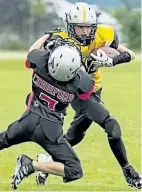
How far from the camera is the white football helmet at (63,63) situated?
6.05 metres

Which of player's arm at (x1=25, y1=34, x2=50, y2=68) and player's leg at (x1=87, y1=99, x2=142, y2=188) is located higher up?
player's arm at (x1=25, y1=34, x2=50, y2=68)

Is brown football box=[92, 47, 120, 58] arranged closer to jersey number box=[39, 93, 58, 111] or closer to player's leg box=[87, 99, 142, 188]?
player's leg box=[87, 99, 142, 188]

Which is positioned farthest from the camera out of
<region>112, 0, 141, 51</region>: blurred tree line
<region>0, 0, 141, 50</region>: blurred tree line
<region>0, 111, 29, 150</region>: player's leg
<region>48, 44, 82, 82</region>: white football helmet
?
<region>112, 0, 141, 51</region>: blurred tree line

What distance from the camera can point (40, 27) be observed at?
4497 cm

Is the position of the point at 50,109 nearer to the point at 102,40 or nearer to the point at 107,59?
the point at 107,59

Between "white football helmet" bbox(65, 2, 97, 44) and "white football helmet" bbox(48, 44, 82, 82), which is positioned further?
"white football helmet" bbox(65, 2, 97, 44)

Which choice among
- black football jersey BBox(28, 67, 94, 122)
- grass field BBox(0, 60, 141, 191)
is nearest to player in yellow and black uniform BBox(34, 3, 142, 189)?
grass field BBox(0, 60, 141, 191)

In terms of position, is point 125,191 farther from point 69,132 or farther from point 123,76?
point 123,76

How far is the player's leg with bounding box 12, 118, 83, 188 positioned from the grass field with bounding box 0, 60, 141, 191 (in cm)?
38

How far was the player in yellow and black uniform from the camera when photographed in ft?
22.5

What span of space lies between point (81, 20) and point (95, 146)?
3.18 meters

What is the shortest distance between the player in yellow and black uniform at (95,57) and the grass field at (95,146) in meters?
0.28

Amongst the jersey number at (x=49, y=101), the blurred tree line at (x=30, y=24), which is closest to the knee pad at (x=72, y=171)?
the jersey number at (x=49, y=101)

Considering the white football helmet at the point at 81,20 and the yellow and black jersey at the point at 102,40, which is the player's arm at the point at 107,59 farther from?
the white football helmet at the point at 81,20
